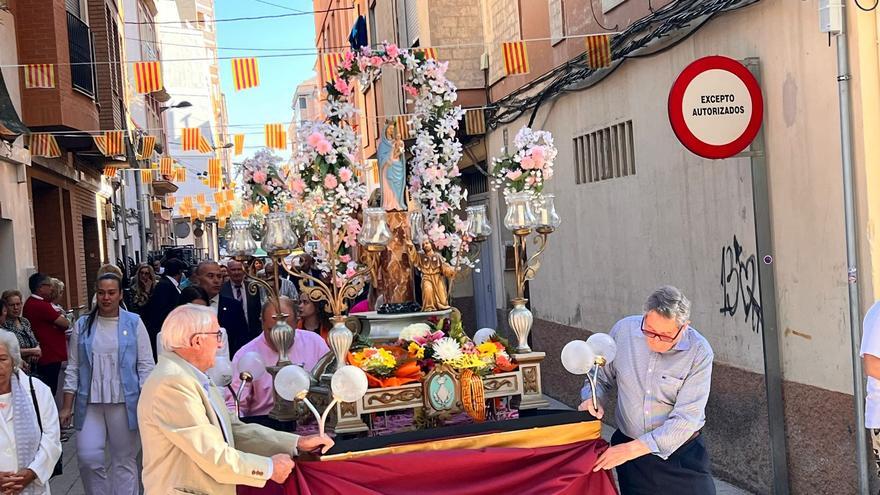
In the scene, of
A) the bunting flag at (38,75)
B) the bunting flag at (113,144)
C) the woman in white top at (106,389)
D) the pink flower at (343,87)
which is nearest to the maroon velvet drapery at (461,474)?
the pink flower at (343,87)

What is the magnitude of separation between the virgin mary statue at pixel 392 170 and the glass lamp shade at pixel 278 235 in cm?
64

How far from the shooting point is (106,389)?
695cm

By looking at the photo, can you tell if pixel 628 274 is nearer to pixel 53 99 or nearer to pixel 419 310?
pixel 419 310

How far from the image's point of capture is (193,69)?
216 feet

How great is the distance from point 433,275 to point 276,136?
1227 centimetres

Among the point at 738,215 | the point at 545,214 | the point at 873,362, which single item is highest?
the point at 545,214

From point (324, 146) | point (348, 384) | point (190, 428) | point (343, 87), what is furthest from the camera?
point (343, 87)

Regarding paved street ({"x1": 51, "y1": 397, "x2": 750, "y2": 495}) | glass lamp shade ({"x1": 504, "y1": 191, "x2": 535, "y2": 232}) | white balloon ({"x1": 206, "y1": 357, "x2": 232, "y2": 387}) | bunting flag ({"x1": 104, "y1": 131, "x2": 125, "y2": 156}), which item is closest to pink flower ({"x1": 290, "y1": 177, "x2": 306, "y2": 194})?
white balloon ({"x1": 206, "y1": 357, "x2": 232, "y2": 387})

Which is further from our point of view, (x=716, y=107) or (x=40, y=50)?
(x=40, y=50)

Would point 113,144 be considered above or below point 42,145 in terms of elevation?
above

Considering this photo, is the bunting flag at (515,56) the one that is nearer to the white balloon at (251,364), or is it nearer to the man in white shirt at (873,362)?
the white balloon at (251,364)

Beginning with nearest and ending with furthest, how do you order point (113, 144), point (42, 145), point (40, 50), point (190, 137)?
point (40, 50) < point (42, 145) < point (113, 144) < point (190, 137)

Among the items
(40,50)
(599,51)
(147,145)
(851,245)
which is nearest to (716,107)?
(851,245)

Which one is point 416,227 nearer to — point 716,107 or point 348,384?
point 348,384
